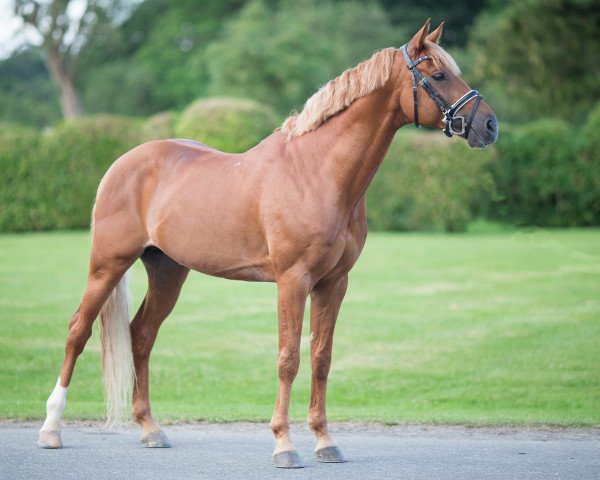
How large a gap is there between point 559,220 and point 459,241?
12.4 ft

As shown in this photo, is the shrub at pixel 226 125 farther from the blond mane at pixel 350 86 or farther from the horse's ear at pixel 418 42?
the horse's ear at pixel 418 42

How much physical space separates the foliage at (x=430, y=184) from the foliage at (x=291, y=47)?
37.4 ft

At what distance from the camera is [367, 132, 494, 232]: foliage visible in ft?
70.7

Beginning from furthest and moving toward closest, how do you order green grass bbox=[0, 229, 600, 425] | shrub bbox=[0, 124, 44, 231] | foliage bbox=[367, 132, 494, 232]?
shrub bbox=[0, 124, 44, 231] < foliage bbox=[367, 132, 494, 232] < green grass bbox=[0, 229, 600, 425]

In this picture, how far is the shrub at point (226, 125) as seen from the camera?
2230 cm

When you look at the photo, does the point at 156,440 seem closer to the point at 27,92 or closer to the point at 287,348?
the point at 287,348

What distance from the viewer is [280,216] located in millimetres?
5129

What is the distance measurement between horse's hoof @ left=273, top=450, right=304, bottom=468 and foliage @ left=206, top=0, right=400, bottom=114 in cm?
2853

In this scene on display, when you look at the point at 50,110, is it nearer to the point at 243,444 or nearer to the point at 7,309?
the point at 7,309

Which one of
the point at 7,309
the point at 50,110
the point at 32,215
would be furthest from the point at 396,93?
the point at 50,110

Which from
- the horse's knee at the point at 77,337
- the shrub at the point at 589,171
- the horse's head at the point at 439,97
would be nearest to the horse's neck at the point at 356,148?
the horse's head at the point at 439,97

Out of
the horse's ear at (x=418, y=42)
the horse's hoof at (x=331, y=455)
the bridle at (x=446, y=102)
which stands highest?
the horse's ear at (x=418, y=42)

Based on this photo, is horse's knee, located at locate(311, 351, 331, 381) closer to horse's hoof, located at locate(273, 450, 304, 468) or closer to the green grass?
horse's hoof, located at locate(273, 450, 304, 468)

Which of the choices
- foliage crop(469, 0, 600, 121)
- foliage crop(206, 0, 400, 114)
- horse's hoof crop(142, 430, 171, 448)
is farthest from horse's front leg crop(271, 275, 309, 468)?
foliage crop(206, 0, 400, 114)
